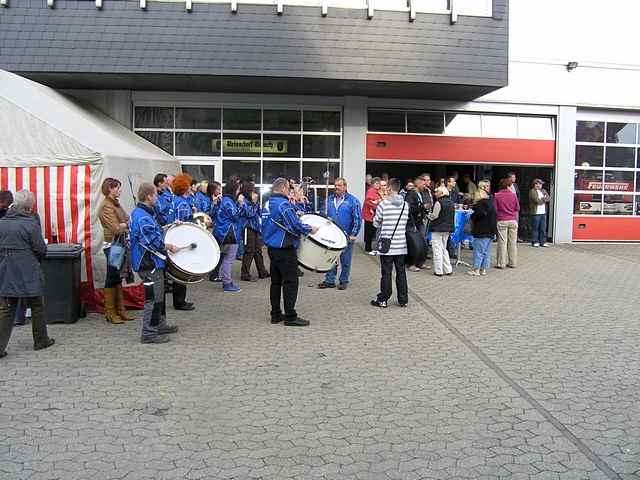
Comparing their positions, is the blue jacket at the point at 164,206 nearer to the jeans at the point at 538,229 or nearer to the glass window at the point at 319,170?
the glass window at the point at 319,170

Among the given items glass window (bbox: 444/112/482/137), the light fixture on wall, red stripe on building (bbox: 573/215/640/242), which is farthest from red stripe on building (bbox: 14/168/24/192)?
red stripe on building (bbox: 573/215/640/242)

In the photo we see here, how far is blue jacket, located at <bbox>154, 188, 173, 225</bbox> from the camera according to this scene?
324 inches

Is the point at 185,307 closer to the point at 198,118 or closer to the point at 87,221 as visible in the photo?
the point at 87,221

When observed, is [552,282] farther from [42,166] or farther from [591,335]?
[42,166]

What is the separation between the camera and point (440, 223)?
34.6 ft

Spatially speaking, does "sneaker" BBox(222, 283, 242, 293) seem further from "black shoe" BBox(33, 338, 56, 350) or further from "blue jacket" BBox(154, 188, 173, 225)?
"black shoe" BBox(33, 338, 56, 350)

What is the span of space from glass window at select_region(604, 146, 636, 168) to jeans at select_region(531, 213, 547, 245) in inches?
118

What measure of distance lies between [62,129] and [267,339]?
156 inches

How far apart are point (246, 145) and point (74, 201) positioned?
8070 mm

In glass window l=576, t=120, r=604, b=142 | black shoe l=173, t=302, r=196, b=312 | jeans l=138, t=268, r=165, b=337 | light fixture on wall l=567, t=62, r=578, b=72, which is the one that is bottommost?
black shoe l=173, t=302, r=196, b=312

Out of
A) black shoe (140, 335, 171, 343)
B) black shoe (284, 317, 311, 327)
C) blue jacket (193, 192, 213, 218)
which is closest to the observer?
black shoe (140, 335, 171, 343)

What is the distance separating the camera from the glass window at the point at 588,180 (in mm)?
16922

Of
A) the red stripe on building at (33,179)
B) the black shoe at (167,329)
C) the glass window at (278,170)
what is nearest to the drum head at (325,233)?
the black shoe at (167,329)

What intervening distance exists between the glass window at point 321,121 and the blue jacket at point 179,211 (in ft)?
25.7
